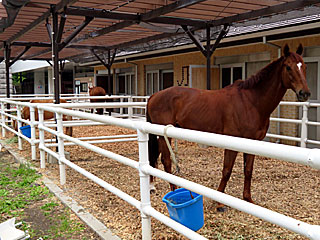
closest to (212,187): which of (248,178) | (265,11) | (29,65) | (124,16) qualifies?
(248,178)

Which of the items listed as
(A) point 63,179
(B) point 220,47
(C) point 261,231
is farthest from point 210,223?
(B) point 220,47

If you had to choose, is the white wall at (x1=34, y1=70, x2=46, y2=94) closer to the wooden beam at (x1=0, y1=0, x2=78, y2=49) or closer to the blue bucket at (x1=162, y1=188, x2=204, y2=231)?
the wooden beam at (x1=0, y1=0, x2=78, y2=49)

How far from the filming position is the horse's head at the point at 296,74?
3.86 meters

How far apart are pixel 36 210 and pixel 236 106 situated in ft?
8.69

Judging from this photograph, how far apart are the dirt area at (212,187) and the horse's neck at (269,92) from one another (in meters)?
1.12

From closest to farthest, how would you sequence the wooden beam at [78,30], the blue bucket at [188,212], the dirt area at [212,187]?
1. the blue bucket at [188,212]
2. the dirt area at [212,187]
3. the wooden beam at [78,30]

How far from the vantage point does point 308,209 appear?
3.93 m

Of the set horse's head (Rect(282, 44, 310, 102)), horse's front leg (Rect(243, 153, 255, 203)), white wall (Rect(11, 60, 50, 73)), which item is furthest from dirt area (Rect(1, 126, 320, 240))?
white wall (Rect(11, 60, 50, 73))

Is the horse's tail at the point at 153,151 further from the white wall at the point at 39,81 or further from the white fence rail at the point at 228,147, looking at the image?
the white wall at the point at 39,81

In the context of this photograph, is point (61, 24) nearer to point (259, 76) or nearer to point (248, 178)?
point (259, 76)

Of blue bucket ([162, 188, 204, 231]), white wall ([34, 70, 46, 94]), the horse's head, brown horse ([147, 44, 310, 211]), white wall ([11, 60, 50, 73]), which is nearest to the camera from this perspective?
blue bucket ([162, 188, 204, 231])

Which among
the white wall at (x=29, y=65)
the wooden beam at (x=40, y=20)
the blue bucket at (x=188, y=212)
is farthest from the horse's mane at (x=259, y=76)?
the white wall at (x=29, y=65)

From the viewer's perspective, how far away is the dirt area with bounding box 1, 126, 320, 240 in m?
3.34

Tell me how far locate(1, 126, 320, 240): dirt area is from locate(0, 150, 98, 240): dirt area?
24cm
